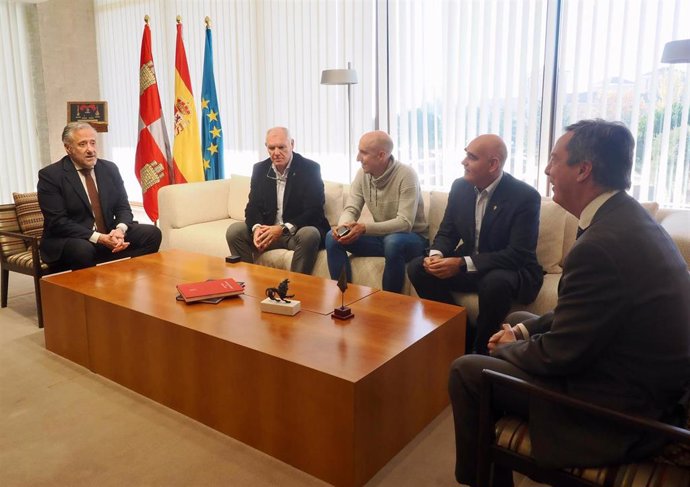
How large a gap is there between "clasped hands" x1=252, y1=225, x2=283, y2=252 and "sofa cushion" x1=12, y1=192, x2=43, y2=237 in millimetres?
1585

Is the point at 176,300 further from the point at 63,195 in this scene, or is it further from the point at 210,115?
the point at 210,115

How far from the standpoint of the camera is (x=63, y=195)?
3629 millimetres

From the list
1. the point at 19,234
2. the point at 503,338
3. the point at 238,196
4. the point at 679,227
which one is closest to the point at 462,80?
the point at 238,196

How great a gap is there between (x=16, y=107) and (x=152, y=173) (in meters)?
2.54

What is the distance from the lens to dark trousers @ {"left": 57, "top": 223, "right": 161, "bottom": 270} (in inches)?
138

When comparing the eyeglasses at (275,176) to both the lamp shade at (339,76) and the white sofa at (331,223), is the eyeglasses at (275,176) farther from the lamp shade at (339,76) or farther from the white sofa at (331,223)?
the lamp shade at (339,76)

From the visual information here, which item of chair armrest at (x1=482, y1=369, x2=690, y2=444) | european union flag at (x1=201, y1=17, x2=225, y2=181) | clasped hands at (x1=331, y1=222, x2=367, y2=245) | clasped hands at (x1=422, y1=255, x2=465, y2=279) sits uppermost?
european union flag at (x1=201, y1=17, x2=225, y2=181)

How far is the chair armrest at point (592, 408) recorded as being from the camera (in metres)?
1.15

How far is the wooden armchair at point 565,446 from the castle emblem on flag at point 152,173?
15.6 feet

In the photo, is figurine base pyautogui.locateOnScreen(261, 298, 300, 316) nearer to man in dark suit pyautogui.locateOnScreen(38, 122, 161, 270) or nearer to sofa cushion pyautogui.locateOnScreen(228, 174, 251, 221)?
man in dark suit pyautogui.locateOnScreen(38, 122, 161, 270)

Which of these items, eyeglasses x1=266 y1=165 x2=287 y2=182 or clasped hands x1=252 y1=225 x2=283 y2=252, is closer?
clasped hands x1=252 y1=225 x2=283 y2=252

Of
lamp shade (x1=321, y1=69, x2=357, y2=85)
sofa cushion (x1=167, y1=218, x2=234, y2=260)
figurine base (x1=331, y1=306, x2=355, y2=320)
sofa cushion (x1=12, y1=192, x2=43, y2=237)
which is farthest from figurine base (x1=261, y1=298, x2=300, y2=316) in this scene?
lamp shade (x1=321, y1=69, x2=357, y2=85)

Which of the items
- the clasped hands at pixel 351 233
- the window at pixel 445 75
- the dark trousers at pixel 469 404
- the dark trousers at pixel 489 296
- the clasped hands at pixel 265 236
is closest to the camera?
the dark trousers at pixel 469 404

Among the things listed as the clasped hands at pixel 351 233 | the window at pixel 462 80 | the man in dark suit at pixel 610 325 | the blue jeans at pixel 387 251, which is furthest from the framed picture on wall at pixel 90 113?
the man in dark suit at pixel 610 325
